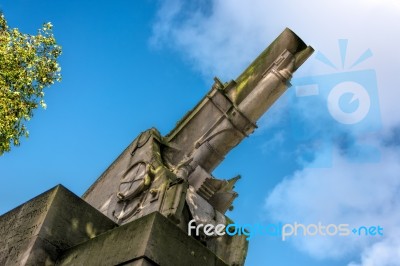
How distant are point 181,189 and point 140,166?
2.37 m

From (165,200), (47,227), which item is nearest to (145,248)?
(47,227)

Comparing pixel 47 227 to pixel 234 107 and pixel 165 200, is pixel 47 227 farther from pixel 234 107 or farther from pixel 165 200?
pixel 234 107

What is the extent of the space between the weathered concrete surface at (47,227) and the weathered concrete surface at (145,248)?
1.12 feet

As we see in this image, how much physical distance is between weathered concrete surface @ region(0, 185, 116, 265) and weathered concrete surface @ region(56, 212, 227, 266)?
34cm

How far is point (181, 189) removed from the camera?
8805 millimetres

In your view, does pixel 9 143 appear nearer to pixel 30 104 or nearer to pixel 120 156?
pixel 30 104

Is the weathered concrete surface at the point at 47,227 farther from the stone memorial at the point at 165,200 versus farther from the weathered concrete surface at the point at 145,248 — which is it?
the weathered concrete surface at the point at 145,248

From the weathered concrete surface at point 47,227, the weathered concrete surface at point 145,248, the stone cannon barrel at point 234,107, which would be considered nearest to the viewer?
the weathered concrete surface at point 145,248

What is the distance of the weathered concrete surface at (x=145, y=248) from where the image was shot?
174 inches

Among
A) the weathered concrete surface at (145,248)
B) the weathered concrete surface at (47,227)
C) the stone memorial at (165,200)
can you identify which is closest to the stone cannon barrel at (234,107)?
the stone memorial at (165,200)

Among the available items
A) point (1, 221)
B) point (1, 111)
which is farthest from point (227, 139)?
point (1, 221)

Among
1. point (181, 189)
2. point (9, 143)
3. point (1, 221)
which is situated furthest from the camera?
point (9, 143)

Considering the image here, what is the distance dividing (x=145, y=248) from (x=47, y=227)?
63.9 inches

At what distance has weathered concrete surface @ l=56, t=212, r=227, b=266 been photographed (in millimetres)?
4430
